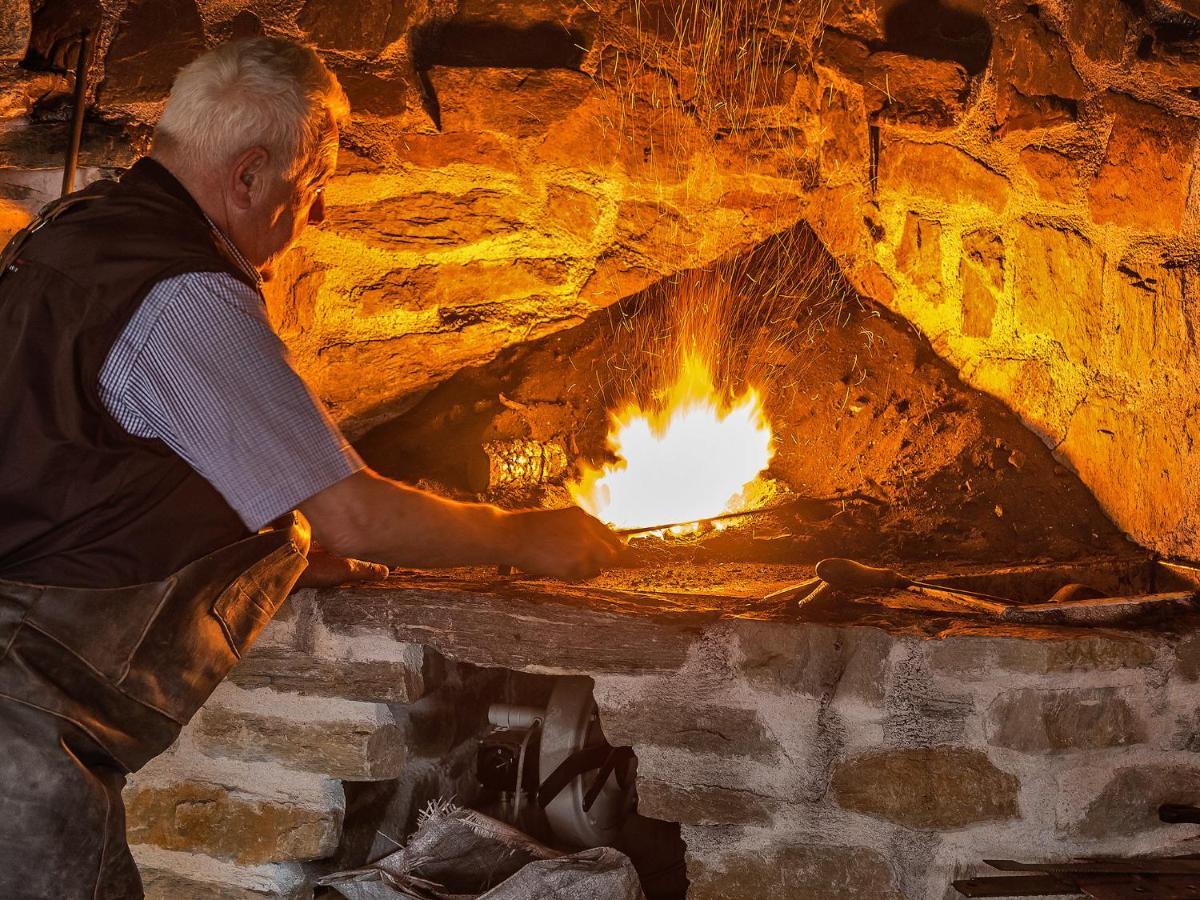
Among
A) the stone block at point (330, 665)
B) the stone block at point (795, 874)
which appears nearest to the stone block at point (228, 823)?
the stone block at point (330, 665)

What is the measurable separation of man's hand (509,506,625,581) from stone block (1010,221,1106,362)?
1176mm

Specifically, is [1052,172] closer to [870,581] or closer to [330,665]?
[870,581]

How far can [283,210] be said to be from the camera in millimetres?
1940

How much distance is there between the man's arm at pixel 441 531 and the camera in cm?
172

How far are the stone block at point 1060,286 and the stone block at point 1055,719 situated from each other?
82 centimetres

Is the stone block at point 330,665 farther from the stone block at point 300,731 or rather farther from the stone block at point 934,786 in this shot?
the stone block at point 934,786

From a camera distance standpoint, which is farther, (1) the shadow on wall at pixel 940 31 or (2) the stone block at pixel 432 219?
(2) the stone block at pixel 432 219

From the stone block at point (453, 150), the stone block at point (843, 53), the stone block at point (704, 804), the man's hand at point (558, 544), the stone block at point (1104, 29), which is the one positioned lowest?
the stone block at point (704, 804)

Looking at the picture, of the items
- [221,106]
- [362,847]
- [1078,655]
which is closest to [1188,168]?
[1078,655]

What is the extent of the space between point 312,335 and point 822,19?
1348mm

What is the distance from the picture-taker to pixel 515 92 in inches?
103

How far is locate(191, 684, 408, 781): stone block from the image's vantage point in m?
2.42

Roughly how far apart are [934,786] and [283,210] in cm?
147

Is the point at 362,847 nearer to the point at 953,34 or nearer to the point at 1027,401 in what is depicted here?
the point at 1027,401
